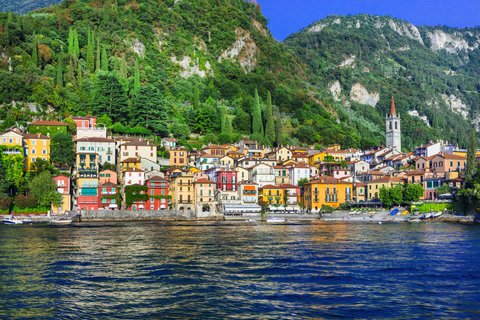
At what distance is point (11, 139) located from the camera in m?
78.8

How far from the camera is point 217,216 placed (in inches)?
3191

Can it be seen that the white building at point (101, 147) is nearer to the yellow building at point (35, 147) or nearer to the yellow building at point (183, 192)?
the yellow building at point (35, 147)

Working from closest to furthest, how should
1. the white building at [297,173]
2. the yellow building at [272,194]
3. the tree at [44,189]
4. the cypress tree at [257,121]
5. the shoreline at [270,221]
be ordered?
the shoreline at [270,221], the tree at [44,189], the yellow building at [272,194], the white building at [297,173], the cypress tree at [257,121]

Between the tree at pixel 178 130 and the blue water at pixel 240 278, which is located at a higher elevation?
the tree at pixel 178 130

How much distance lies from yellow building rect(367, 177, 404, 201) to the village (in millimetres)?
156

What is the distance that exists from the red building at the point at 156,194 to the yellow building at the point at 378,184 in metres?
29.5

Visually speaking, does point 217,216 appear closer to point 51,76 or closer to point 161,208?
point 161,208

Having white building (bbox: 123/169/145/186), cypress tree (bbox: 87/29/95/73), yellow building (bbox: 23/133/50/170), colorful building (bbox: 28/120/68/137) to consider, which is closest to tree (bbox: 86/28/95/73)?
cypress tree (bbox: 87/29/95/73)

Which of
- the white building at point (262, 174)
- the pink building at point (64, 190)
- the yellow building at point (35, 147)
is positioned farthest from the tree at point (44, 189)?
the white building at point (262, 174)

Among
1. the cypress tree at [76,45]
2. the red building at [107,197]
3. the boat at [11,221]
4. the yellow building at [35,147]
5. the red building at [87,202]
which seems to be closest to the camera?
the boat at [11,221]

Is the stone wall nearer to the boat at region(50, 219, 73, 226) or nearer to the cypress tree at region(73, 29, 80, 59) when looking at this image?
the boat at region(50, 219, 73, 226)

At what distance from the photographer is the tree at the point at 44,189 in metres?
71.9

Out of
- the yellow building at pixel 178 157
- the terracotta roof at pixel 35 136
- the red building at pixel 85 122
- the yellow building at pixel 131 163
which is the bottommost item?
the yellow building at pixel 131 163

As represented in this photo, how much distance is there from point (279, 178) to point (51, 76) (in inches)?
1650
